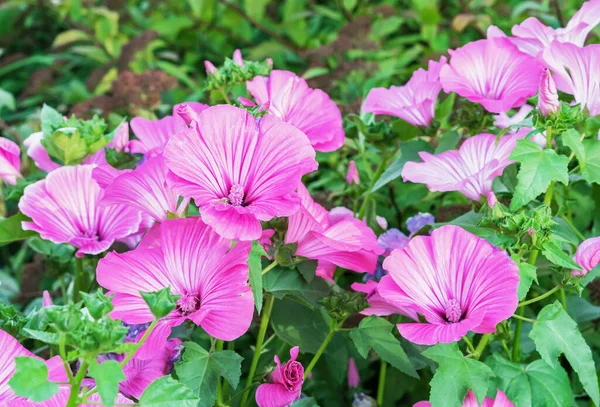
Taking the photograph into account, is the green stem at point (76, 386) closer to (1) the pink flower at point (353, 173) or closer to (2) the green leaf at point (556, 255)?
(2) the green leaf at point (556, 255)

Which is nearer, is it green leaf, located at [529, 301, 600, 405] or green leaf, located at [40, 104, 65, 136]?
green leaf, located at [529, 301, 600, 405]

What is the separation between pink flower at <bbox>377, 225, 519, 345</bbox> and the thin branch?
1342mm

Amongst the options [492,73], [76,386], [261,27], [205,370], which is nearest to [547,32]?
[492,73]

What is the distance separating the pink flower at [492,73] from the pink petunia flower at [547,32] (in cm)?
2

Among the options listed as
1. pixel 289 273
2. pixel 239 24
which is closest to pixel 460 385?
pixel 289 273

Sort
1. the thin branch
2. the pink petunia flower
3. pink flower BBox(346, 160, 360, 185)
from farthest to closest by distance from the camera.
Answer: the thin branch, pink flower BBox(346, 160, 360, 185), the pink petunia flower

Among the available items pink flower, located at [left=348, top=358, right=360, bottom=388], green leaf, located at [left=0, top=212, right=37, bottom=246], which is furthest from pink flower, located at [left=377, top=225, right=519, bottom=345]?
green leaf, located at [left=0, top=212, right=37, bottom=246]

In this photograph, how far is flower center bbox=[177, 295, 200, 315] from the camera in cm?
71

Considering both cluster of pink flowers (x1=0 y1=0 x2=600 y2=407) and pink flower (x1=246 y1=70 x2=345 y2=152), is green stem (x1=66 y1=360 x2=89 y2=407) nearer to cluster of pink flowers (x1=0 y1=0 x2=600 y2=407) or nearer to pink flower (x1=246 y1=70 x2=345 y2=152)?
cluster of pink flowers (x1=0 y1=0 x2=600 y2=407)

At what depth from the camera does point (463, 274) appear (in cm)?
71

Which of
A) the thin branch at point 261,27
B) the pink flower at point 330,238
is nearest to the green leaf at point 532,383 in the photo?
the pink flower at point 330,238

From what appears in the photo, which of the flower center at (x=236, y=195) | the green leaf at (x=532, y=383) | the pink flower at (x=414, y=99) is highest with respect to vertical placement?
the flower center at (x=236, y=195)

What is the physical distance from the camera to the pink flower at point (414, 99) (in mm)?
901

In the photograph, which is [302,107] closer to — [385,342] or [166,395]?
[385,342]
